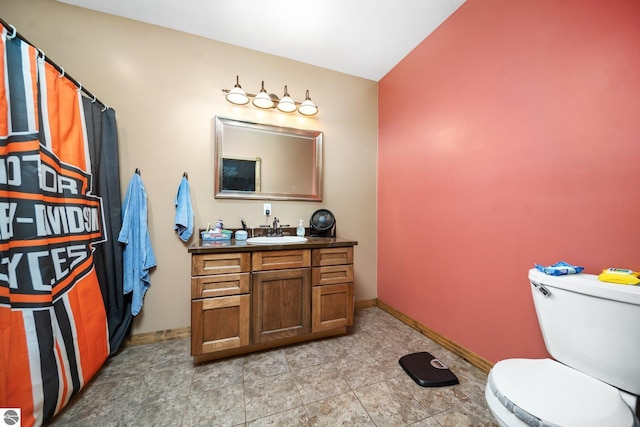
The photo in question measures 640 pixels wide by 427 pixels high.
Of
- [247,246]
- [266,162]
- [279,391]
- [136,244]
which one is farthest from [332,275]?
[136,244]

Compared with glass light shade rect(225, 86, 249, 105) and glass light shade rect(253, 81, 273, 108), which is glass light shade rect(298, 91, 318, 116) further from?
glass light shade rect(225, 86, 249, 105)

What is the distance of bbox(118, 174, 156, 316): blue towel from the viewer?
69.7 inches

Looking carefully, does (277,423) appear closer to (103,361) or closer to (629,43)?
(103,361)

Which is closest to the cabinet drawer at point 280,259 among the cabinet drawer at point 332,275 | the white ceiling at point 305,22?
the cabinet drawer at point 332,275

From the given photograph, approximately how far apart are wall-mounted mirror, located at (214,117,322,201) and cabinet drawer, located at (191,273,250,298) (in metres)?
0.82

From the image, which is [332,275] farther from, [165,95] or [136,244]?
[165,95]

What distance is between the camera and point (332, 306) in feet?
6.21

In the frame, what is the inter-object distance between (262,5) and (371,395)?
2.78 meters

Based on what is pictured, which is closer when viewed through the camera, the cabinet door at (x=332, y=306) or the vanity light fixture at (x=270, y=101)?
the cabinet door at (x=332, y=306)

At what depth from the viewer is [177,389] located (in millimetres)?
1386

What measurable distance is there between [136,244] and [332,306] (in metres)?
1.65

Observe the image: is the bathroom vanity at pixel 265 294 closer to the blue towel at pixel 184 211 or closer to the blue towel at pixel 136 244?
the blue towel at pixel 184 211

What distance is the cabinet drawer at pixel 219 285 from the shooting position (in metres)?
1.51

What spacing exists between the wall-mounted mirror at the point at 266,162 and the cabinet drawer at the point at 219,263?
2.35ft
